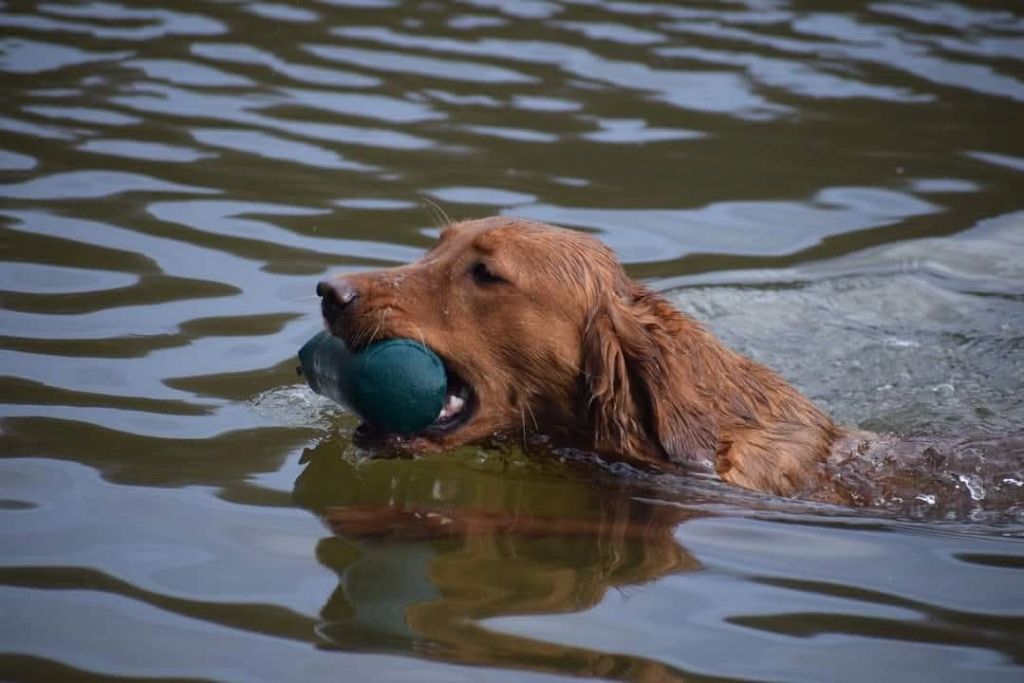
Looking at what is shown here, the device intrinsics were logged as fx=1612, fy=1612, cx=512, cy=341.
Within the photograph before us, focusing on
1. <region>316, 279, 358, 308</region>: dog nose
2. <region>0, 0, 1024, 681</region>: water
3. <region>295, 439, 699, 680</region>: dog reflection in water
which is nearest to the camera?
<region>295, 439, 699, 680</region>: dog reflection in water

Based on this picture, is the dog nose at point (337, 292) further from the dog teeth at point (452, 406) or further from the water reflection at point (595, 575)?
the water reflection at point (595, 575)

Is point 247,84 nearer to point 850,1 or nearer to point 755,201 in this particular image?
point 755,201

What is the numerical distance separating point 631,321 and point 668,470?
613mm

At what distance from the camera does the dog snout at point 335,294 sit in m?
6.20

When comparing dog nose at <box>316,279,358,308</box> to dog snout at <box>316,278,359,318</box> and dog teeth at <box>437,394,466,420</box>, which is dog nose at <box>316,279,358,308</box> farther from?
dog teeth at <box>437,394,466,420</box>

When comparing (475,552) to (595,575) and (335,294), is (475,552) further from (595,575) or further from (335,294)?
(335,294)

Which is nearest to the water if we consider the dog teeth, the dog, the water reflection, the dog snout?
the water reflection

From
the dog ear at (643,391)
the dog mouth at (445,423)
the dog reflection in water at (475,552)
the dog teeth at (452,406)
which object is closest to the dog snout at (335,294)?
the dog mouth at (445,423)

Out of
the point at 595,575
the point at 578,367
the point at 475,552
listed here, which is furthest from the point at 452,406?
the point at 595,575

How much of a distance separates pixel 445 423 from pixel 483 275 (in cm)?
61

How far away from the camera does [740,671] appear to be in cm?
494

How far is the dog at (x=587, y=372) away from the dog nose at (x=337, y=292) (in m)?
0.06

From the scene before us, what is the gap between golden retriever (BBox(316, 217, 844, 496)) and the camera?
6.38 m

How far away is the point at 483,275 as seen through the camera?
6.47 m
